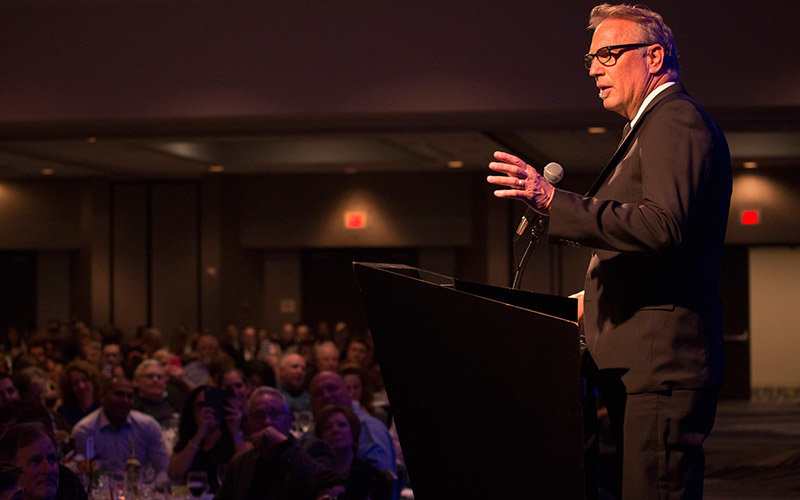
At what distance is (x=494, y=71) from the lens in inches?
217

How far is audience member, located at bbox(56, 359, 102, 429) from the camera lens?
20.2 ft

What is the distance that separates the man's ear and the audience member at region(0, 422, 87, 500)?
2.37 m

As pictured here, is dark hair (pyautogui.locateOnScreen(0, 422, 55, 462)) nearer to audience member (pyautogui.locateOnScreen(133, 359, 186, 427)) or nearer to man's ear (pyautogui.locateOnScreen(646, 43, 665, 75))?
man's ear (pyautogui.locateOnScreen(646, 43, 665, 75))

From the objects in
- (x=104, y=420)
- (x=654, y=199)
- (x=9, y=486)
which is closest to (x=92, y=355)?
(x=104, y=420)

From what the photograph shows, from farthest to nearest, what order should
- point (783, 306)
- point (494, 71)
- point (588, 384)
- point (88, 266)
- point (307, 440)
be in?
point (88, 266)
point (783, 306)
point (494, 71)
point (307, 440)
point (588, 384)

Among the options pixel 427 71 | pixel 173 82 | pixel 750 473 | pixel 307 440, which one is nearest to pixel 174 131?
pixel 173 82

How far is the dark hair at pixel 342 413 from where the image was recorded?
4.10 m

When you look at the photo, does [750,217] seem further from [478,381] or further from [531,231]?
[478,381]

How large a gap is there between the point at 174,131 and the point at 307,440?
134 inches

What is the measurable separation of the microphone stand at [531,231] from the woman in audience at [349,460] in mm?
2164

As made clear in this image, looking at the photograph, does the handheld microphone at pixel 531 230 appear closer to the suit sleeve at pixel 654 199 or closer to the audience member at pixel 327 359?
the suit sleeve at pixel 654 199

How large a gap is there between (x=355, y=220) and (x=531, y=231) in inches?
451

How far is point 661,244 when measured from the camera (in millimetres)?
1304

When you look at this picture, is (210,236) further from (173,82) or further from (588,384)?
(588,384)
